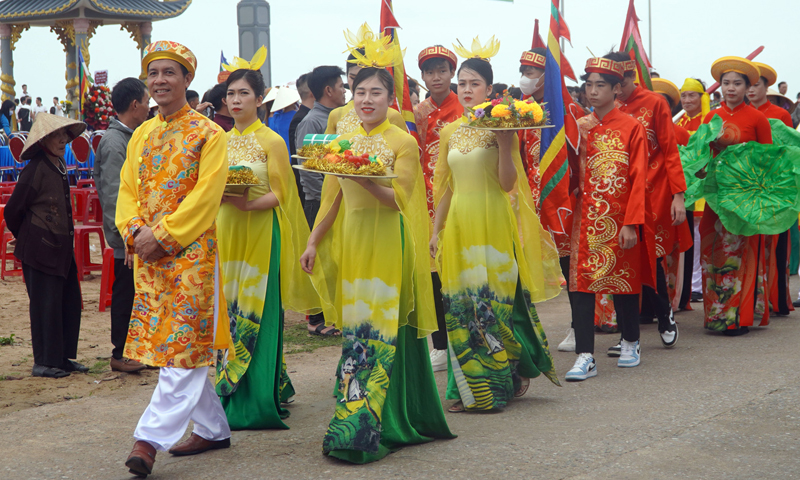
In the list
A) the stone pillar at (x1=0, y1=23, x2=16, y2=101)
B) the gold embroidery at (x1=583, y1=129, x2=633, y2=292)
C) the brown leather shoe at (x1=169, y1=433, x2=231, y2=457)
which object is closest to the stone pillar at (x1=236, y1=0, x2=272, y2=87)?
the gold embroidery at (x1=583, y1=129, x2=633, y2=292)

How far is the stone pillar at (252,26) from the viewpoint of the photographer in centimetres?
1364

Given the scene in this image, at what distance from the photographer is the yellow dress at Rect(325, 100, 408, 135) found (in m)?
4.36

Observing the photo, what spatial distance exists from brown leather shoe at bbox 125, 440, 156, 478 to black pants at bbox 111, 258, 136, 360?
7.90 feet

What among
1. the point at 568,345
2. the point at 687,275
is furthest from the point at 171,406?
the point at 687,275

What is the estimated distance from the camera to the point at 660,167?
239 inches

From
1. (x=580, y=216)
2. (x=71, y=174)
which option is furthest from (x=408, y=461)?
(x=71, y=174)

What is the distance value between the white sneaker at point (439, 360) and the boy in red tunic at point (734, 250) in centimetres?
247

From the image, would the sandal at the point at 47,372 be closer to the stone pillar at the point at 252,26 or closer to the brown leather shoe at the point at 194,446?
the brown leather shoe at the point at 194,446

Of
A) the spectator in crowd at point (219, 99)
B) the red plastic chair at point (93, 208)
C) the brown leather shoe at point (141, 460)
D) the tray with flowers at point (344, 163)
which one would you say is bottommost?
the brown leather shoe at point (141, 460)

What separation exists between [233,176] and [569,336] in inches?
129

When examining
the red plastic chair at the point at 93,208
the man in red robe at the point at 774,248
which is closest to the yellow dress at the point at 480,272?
the man in red robe at the point at 774,248

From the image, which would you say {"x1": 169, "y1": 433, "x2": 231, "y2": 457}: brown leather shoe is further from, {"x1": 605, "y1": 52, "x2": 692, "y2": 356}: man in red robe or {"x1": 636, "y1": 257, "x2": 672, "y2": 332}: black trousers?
{"x1": 636, "y1": 257, "x2": 672, "y2": 332}: black trousers

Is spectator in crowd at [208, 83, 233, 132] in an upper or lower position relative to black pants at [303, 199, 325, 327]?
upper

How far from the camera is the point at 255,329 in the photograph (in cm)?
436
